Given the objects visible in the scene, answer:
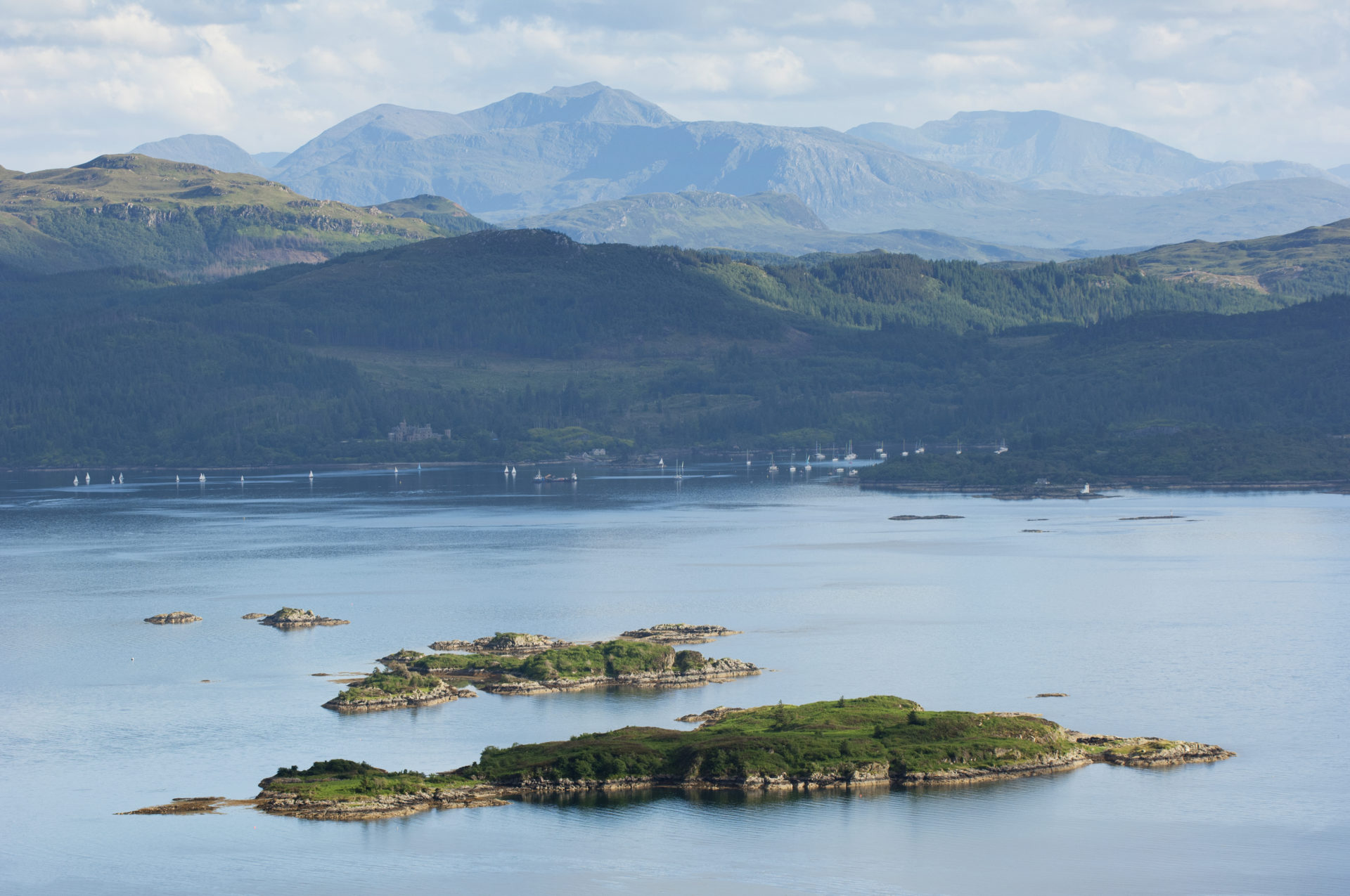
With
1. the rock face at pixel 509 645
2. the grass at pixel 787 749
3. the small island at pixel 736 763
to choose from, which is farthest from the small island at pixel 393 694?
the grass at pixel 787 749

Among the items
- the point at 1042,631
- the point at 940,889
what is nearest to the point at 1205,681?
the point at 1042,631

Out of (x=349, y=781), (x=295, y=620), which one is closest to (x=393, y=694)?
(x=349, y=781)

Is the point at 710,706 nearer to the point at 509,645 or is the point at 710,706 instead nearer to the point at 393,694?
the point at 393,694

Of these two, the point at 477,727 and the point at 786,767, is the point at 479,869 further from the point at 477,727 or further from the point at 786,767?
the point at 477,727

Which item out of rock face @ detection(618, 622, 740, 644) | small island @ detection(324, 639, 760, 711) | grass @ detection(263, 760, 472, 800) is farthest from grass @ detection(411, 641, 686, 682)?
grass @ detection(263, 760, 472, 800)

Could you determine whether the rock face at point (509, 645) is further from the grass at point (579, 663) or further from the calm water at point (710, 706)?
the calm water at point (710, 706)

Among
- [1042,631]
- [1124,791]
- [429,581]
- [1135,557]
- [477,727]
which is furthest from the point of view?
[1135,557]

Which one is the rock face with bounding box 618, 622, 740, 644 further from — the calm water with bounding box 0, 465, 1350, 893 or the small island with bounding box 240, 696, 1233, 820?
the small island with bounding box 240, 696, 1233, 820
